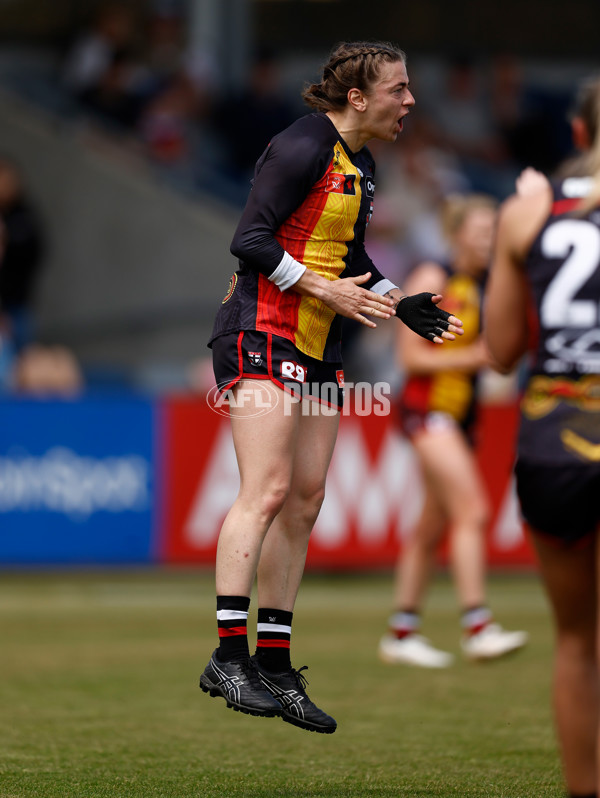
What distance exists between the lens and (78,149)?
15.5 meters

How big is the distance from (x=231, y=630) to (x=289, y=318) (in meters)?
1.07

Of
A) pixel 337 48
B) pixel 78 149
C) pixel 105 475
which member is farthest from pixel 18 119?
pixel 337 48

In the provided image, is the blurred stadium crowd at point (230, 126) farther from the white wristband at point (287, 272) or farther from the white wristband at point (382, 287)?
the white wristband at point (287, 272)

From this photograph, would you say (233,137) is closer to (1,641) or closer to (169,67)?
(169,67)

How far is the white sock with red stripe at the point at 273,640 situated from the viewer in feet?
16.1

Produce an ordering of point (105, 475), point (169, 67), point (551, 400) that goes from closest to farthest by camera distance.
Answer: point (551, 400) → point (105, 475) → point (169, 67)

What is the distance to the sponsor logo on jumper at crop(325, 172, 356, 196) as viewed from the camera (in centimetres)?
471

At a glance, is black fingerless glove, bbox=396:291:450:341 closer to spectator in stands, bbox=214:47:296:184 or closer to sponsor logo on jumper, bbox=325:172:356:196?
sponsor logo on jumper, bbox=325:172:356:196

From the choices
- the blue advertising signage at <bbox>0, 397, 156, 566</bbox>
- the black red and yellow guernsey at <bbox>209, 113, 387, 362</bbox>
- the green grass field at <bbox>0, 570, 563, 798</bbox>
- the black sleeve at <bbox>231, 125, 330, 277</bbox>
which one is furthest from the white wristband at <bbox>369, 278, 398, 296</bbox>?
the blue advertising signage at <bbox>0, 397, 156, 566</bbox>

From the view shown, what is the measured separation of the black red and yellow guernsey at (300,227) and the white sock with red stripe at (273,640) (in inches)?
36.6

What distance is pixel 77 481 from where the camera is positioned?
11.3 metres

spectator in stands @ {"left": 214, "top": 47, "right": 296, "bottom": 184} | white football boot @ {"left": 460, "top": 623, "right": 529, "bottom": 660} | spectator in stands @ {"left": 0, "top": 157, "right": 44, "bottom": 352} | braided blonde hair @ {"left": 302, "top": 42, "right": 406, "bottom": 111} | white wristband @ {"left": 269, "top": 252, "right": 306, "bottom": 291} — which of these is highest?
spectator in stands @ {"left": 214, "top": 47, "right": 296, "bottom": 184}

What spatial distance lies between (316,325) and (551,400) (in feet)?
4.99

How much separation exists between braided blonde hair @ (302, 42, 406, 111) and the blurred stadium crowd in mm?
8519
